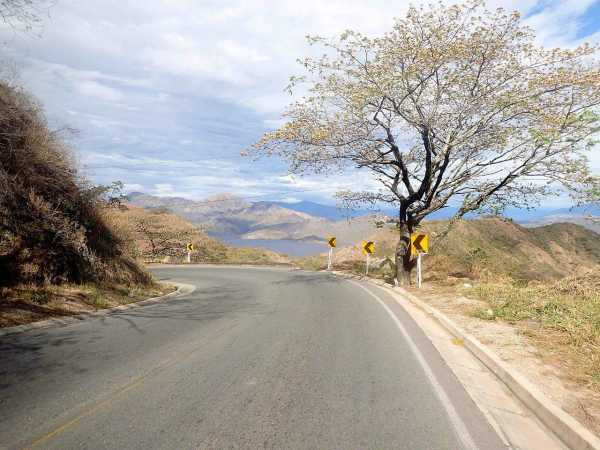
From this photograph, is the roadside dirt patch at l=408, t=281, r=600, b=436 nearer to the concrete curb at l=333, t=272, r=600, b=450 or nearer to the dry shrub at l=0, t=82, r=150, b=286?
the concrete curb at l=333, t=272, r=600, b=450

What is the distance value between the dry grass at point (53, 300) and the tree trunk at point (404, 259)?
36.2ft

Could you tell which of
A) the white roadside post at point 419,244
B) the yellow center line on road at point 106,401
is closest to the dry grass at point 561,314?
the white roadside post at point 419,244

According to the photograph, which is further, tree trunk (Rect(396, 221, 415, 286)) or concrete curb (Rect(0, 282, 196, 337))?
tree trunk (Rect(396, 221, 415, 286))

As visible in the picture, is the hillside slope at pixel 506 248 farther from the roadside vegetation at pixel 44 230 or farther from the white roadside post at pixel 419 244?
the roadside vegetation at pixel 44 230

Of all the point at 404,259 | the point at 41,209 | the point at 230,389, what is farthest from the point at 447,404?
the point at 404,259

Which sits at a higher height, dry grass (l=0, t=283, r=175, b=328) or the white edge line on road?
dry grass (l=0, t=283, r=175, b=328)

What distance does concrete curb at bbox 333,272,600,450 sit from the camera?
161 inches

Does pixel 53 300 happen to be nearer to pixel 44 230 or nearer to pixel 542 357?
pixel 44 230

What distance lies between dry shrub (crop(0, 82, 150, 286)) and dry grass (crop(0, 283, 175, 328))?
338mm

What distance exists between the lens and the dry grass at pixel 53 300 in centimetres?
883

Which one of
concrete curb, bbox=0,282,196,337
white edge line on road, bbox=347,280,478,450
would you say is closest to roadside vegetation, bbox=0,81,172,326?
concrete curb, bbox=0,282,196,337

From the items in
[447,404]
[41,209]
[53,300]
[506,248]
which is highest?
[41,209]

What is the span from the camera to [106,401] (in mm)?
4801

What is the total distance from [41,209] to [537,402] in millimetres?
11528
